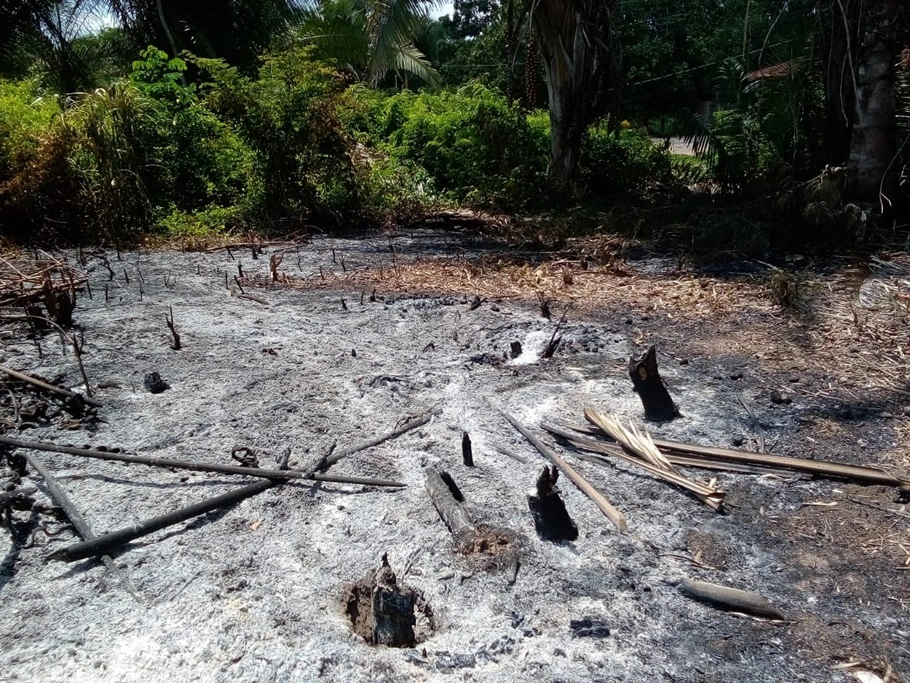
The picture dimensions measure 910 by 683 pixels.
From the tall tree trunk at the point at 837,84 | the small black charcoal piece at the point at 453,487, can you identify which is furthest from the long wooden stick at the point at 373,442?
the tall tree trunk at the point at 837,84

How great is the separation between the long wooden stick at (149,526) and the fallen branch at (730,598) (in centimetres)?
160

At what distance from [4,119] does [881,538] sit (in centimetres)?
949

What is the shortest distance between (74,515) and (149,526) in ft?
0.97

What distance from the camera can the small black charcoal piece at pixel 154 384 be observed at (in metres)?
3.85

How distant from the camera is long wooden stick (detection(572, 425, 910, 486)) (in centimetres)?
295

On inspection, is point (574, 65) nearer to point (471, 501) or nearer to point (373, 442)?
point (373, 442)

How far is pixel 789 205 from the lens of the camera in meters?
6.16

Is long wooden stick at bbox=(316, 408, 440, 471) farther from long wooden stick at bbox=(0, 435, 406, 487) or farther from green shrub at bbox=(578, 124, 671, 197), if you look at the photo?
green shrub at bbox=(578, 124, 671, 197)

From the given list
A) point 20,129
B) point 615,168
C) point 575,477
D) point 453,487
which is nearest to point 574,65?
point 615,168

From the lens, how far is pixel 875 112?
611 centimetres

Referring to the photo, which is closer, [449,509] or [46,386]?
[449,509]

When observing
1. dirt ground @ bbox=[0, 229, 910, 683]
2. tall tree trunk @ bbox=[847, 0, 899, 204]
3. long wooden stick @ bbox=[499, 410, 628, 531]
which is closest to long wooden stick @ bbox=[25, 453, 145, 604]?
dirt ground @ bbox=[0, 229, 910, 683]

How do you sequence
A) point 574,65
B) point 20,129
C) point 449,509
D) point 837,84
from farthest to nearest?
point 574,65 → point 20,129 → point 837,84 → point 449,509

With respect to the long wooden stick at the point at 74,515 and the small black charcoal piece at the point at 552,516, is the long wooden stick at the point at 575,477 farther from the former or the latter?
the long wooden stick at the point at 74,515
